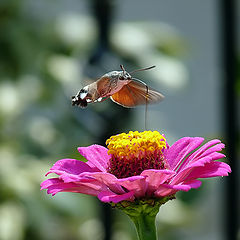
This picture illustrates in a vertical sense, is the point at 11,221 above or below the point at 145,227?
below

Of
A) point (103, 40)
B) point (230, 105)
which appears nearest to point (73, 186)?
point (230, 105)

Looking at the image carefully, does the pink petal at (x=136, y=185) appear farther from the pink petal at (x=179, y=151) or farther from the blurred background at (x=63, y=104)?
the blurred background at (x=63, y=104)

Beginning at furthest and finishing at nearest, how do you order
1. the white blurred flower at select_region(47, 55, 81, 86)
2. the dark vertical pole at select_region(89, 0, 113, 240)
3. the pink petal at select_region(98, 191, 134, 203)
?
the white blurred flower at select_region(47, 55, 81, 86) < the dark vertical pole at select_region(89, 0, 113, 240) < the pink petal at select_region(98, 191, 134, 203)

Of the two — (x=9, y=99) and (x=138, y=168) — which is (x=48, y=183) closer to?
(x=138, y=168)

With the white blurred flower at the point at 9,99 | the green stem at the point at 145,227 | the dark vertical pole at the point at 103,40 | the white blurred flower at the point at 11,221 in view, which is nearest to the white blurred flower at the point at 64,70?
the white blurred flower at the point at 9,99

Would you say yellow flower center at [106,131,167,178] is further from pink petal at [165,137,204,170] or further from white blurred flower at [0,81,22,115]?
white blurred flower at [0,81,22,115]

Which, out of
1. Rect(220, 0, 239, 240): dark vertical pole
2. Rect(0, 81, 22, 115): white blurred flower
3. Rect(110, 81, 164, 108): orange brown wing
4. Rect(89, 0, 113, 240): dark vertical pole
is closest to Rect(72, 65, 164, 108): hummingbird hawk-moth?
Rect(110, 81, 164, 108): orange brown wing
